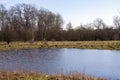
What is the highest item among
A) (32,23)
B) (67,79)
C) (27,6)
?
(27,6)

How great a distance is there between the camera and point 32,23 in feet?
249

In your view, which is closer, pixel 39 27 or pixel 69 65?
pixel 69 65

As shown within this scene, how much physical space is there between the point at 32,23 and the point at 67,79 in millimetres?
64127

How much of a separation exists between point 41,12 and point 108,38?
22264 millimetres

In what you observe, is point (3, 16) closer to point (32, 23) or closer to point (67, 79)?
point (32, 23)

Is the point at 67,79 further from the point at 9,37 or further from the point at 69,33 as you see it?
the point at 69,33

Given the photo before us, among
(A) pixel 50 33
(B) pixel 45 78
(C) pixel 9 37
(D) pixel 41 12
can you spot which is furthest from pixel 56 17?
(B) pixel 45 78

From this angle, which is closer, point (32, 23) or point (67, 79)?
point (67, 79)

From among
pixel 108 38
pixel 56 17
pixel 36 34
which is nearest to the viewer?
pixel 108 38

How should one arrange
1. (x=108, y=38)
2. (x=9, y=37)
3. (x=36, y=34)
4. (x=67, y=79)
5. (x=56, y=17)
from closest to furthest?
(x=67, y=79)
(x=9, y=37)
(x=108, y=38)
(x=36, y=34)
(x=56, y=17)

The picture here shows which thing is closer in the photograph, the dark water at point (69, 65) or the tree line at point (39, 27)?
the dark water at point (69, 65)

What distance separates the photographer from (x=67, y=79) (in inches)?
496

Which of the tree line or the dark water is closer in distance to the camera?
the dark water

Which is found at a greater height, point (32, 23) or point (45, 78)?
point (32, 23)
